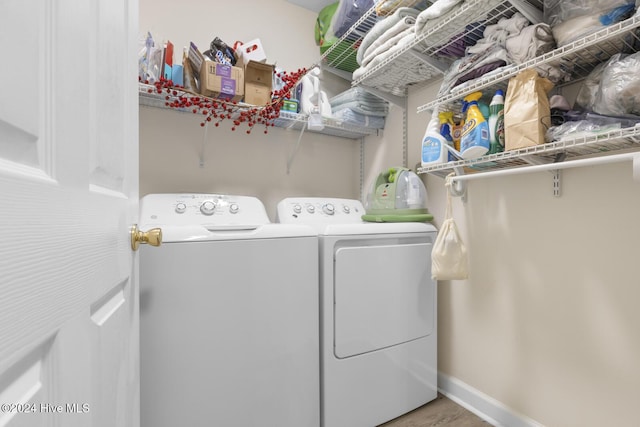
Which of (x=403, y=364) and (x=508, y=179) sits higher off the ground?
(x=508, y=179)

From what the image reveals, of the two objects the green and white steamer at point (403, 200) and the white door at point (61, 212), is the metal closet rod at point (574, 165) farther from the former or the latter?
the white door at point (61, 212)

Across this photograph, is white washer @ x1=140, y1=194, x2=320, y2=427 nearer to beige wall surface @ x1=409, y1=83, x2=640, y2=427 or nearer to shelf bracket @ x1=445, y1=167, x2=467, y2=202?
shelf bracket @ x1=445, y1=167, x2=467, y2=202

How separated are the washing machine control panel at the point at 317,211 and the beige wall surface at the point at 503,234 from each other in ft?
1.25

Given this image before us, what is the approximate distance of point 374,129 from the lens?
7.37 feet

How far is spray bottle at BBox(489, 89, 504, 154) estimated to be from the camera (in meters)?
1.25

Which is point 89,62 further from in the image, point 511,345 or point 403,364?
point 511,345

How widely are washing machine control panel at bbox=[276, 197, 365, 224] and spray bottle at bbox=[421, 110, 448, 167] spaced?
0.61 meters

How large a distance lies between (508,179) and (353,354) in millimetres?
1136

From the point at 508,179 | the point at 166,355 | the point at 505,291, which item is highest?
the point at 508,179

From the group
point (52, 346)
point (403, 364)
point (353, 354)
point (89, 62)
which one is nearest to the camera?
point (52, 346)

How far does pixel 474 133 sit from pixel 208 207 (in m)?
1.32

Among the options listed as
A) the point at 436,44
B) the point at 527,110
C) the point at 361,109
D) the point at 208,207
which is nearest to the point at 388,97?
the point at 361,109

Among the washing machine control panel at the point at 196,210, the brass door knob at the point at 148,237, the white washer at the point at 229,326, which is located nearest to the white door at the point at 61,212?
the brass door knob at the point at 148,237

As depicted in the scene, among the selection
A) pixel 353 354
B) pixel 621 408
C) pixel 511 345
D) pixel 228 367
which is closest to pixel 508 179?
pixel 511 345
